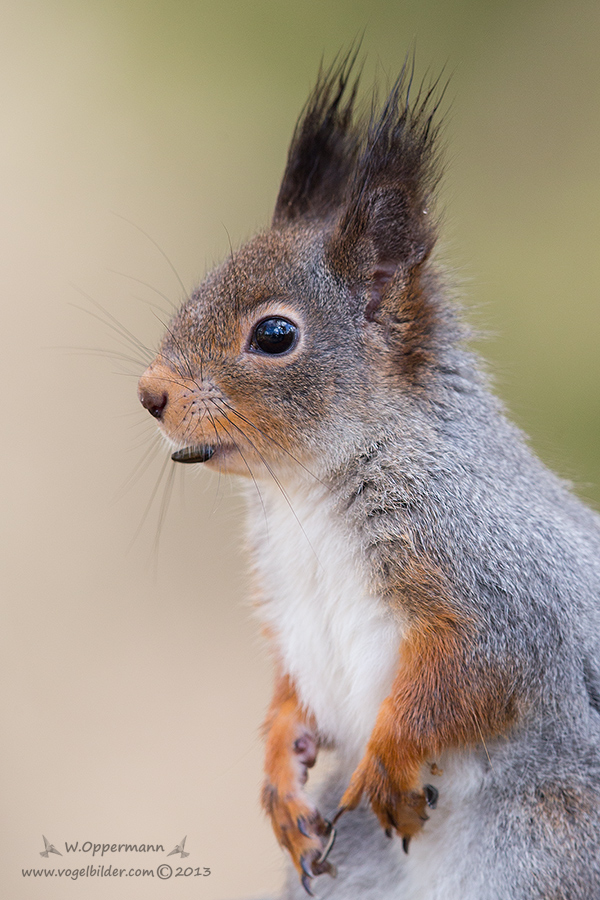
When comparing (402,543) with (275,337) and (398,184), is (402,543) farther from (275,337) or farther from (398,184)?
(398,184)

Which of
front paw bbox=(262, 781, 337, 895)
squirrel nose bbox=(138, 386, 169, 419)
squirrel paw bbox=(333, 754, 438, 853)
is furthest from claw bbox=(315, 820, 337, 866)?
squirrel nose bbox=(138, 386, 169, 419)

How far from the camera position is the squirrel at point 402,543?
5.31 feet

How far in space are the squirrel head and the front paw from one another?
0.66m

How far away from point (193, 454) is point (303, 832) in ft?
2.49

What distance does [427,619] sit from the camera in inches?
64.2

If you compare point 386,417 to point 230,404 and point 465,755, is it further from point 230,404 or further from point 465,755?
point 465,755

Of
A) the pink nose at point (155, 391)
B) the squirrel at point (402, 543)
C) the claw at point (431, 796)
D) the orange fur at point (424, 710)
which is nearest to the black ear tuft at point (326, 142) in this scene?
the squirrel at point (402, 543)

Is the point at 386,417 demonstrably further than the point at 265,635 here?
No

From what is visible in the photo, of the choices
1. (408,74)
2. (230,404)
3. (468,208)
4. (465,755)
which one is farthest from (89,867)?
(468,208)

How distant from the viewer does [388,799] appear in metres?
1.61

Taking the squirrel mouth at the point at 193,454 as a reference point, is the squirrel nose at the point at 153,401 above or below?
above

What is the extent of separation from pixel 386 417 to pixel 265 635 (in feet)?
2.12

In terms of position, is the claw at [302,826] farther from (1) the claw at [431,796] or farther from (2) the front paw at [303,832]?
(1) the claw at [431,796]

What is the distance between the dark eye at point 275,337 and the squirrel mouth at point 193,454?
206mm
